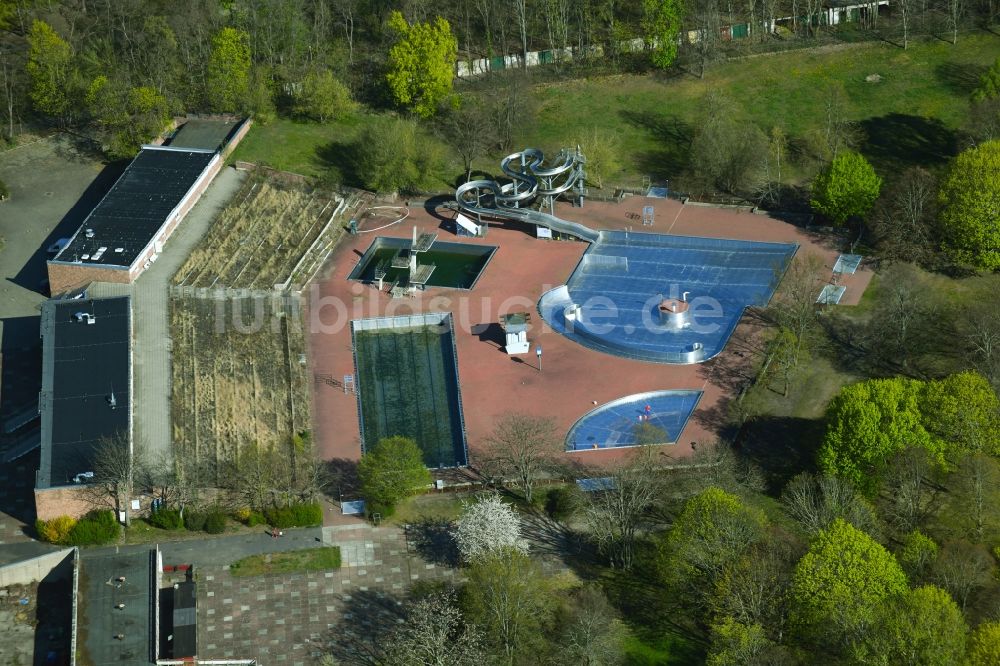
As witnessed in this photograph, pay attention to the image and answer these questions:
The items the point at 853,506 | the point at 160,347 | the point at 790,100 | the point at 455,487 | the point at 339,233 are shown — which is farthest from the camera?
the point at 790,100

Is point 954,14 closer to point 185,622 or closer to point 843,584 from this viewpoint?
point 843,584

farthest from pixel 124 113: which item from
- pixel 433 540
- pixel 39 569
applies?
pixel 433 540

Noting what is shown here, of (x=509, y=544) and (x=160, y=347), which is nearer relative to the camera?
(x=509, y=544)

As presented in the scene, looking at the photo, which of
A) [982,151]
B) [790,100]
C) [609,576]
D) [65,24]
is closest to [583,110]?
[790,100]

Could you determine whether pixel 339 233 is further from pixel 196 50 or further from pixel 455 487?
pixel 455 487

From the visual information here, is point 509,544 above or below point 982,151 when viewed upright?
below

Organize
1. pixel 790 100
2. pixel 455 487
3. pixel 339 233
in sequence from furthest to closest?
pixel 790 100, pixel 339 233, pixel 455 487

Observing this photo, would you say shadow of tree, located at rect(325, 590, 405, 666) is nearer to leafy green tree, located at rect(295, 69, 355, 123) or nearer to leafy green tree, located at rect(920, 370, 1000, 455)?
leafy green tree, located at rect(920, 370, 1000, 455)

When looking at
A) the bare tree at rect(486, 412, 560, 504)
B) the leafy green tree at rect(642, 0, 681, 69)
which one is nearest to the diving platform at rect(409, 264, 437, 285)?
the bare tree at rect(486, 412, 560, 504)
